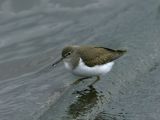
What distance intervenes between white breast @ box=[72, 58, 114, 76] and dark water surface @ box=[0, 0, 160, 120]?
0.24 meters

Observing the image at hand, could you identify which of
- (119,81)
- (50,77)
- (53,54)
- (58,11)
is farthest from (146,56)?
(58,11)

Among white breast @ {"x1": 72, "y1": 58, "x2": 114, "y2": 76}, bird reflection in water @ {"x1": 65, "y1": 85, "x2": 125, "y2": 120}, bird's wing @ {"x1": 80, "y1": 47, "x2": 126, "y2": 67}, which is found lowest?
bird reflection in water @ {"x1": 65, "y1": 85, "x2": 125, "y2": 120}

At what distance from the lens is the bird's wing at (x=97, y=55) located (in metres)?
7.12

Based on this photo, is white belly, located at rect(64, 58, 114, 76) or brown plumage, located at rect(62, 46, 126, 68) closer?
white belly, located at rect(64, 58, 114, 76)

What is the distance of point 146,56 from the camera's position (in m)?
8.12

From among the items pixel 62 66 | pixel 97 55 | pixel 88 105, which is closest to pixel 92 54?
pixel 97 55

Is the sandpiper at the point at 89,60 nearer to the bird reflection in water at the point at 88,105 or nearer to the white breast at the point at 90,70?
the white breast at the point at 90,70

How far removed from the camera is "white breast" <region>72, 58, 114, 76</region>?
22.7ft

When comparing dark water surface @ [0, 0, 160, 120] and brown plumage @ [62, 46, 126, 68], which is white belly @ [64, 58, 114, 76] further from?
dark water surface @ [0, 0, 160, 120]

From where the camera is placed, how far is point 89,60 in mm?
7105

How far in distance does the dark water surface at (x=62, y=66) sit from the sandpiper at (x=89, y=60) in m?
0.27

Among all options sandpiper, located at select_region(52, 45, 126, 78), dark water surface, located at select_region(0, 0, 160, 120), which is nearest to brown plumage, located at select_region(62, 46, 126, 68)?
sandpiper, located at select_region(52, 45, 126, 78)

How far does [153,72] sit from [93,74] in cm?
105

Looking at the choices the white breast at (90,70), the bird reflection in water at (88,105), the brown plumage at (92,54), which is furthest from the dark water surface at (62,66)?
the brown plumage at (92,54)
